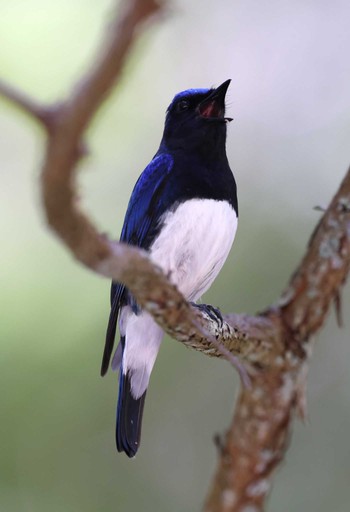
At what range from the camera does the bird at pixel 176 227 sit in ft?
12.5

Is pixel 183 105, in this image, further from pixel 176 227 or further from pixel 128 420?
pixel 128 420

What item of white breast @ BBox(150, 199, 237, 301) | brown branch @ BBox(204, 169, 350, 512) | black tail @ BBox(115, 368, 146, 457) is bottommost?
black tail @ BBox(115, 368, 146, 457)

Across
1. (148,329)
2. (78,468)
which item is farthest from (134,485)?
(148,329)

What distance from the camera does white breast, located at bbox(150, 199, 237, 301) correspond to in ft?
12.4

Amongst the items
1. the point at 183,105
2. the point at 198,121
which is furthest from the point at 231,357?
the point at 183,105

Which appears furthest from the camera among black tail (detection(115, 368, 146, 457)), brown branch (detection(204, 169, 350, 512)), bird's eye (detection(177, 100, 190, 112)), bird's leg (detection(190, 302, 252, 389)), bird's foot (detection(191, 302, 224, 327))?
bird's eye (detection(177, 100, 190, 112))

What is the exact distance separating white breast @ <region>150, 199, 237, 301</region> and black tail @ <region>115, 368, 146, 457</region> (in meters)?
0.57

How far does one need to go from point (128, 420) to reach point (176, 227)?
881 millimetres

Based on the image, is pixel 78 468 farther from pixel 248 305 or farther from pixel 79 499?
pixel 248 305

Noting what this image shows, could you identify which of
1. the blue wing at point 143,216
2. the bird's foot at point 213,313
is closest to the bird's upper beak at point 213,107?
the blue wing at point 143,216

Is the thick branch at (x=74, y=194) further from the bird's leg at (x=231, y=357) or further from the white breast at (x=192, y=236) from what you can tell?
the white breast at (x=192, y=236)

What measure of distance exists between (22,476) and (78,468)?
0.45 meters

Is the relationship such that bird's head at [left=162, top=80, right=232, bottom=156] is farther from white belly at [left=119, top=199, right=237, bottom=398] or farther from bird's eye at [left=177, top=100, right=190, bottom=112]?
white belly at [left=119, top=199, right=237, bottom=398]

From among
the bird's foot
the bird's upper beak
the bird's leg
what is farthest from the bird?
the bird's leg
